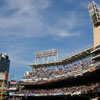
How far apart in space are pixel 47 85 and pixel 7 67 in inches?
4443

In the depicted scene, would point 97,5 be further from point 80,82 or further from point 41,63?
point 41,63

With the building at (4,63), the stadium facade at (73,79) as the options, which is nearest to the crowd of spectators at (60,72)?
the stadium facade at (73,79)

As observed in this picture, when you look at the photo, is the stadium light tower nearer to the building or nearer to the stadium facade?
the stadium facade

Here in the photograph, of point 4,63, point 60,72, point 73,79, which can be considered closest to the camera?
point 73,79

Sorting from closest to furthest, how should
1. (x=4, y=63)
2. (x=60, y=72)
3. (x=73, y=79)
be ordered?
(x=73, y=79), (x=60, y=72), (x=4, y=63)

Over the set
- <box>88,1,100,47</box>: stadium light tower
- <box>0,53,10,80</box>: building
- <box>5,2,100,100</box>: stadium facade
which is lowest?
<box>5,2,100,100</box>: stadium facade

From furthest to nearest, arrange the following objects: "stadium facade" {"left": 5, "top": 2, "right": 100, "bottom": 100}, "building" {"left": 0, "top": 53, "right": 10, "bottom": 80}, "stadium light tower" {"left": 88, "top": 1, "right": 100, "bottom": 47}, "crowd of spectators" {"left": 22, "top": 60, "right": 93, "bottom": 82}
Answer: "building" {"left": 0, "top": 53, "right": 10, "bottom": 80} → "crowd of spectators" {"left": 22, "top": 60, "right": 93, "bottom": 82} → "stadium light tower" {"left": 88, "top": 1, "right": 100, "bottom": 47} → "stadium facade" {"left": 5, "top": 2, "right": 100, "bottom": 100}

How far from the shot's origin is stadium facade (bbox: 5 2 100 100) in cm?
2845

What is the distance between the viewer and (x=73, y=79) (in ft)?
112

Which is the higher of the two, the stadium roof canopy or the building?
the building

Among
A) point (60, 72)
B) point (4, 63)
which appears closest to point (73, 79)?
point (60, 72)

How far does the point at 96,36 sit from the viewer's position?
110ft

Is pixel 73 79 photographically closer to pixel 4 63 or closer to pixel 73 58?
pixel 73 58

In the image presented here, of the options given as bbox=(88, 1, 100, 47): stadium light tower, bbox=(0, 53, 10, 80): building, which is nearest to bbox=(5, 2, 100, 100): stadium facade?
bbox=(88, 1, 100, 47): stadium light tower
